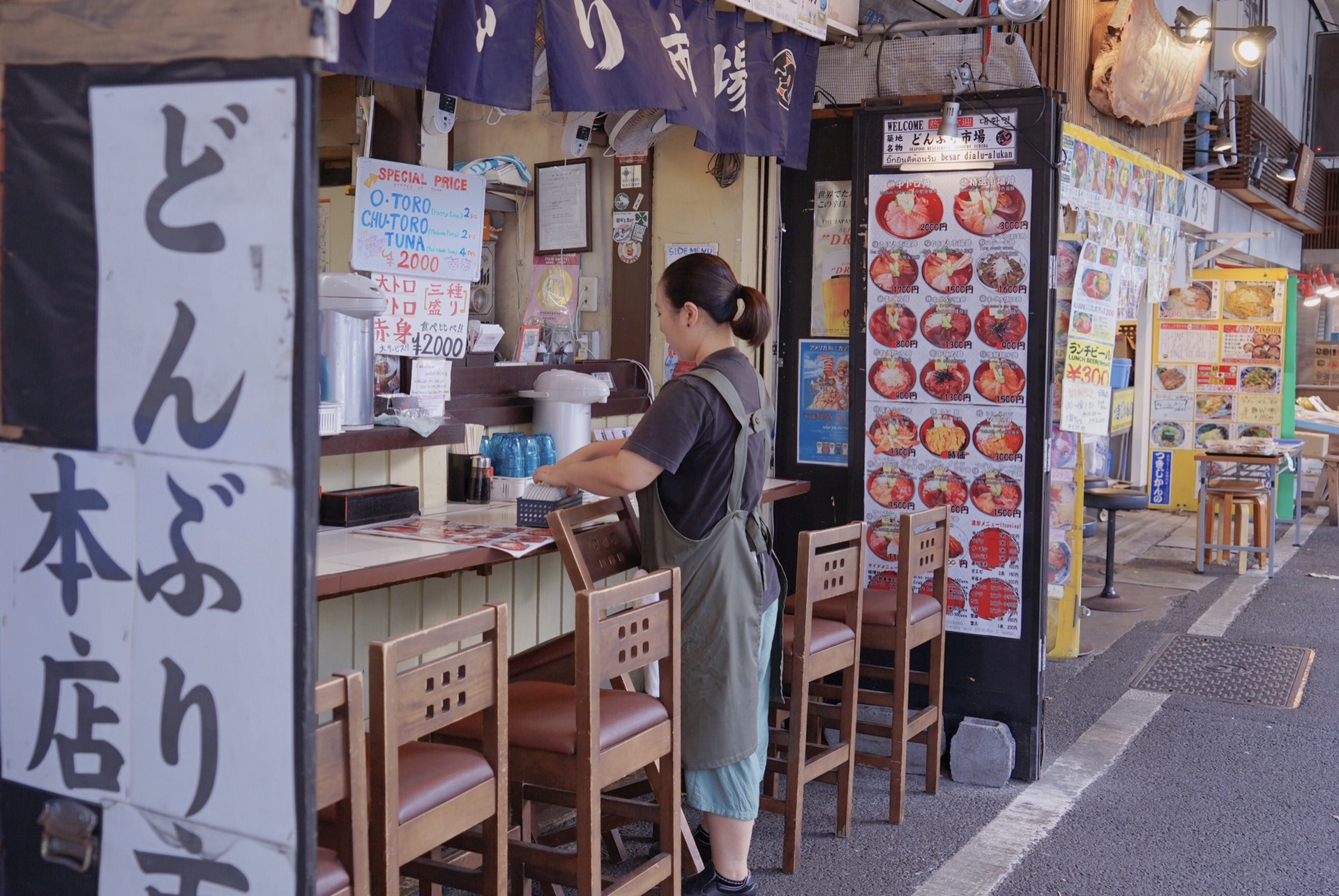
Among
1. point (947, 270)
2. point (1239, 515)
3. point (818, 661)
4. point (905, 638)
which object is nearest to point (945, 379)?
point (947, 270)

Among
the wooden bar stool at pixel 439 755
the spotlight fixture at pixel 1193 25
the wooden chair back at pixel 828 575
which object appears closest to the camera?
the wooden bar stool at pixel 439 755

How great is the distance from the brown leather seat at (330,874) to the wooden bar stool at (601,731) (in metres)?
0.64

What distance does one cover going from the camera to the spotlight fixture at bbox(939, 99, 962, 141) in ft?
14.1

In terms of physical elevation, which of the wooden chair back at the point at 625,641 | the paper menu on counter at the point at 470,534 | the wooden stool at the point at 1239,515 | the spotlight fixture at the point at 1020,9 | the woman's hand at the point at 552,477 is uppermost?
the spotlight fixture at the point at 1020,9

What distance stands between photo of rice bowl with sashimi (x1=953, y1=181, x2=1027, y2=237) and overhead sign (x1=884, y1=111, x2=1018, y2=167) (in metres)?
0.10

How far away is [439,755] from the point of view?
240 centimetres

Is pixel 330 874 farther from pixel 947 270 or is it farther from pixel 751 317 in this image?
pixel 947 270

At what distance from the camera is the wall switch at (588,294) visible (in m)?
5.77

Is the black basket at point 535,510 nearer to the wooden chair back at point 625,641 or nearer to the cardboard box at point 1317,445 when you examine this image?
the wooden chair back at point 625,641

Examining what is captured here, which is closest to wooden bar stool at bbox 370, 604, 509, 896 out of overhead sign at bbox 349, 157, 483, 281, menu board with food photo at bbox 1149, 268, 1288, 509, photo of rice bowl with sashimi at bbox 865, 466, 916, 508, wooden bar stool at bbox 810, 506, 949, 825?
wooden bar stool at bbox 810, 506, 949, 825

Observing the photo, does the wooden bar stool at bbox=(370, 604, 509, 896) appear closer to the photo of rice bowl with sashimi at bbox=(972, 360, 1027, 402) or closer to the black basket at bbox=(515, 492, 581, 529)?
the black basket at bbox=(515, 492, 581, 529)

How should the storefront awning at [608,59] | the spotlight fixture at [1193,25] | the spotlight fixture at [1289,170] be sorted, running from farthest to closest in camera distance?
1. the spotlight fixture at [1289,170]
2. the spotlight fixture at [1193,25]
3. the storefront awning at [608,59]

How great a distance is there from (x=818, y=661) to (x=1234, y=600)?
16.9ft

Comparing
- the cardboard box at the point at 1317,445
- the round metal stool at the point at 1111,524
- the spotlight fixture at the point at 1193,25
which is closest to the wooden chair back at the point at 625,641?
the round metal stool at the point at 1111,524
